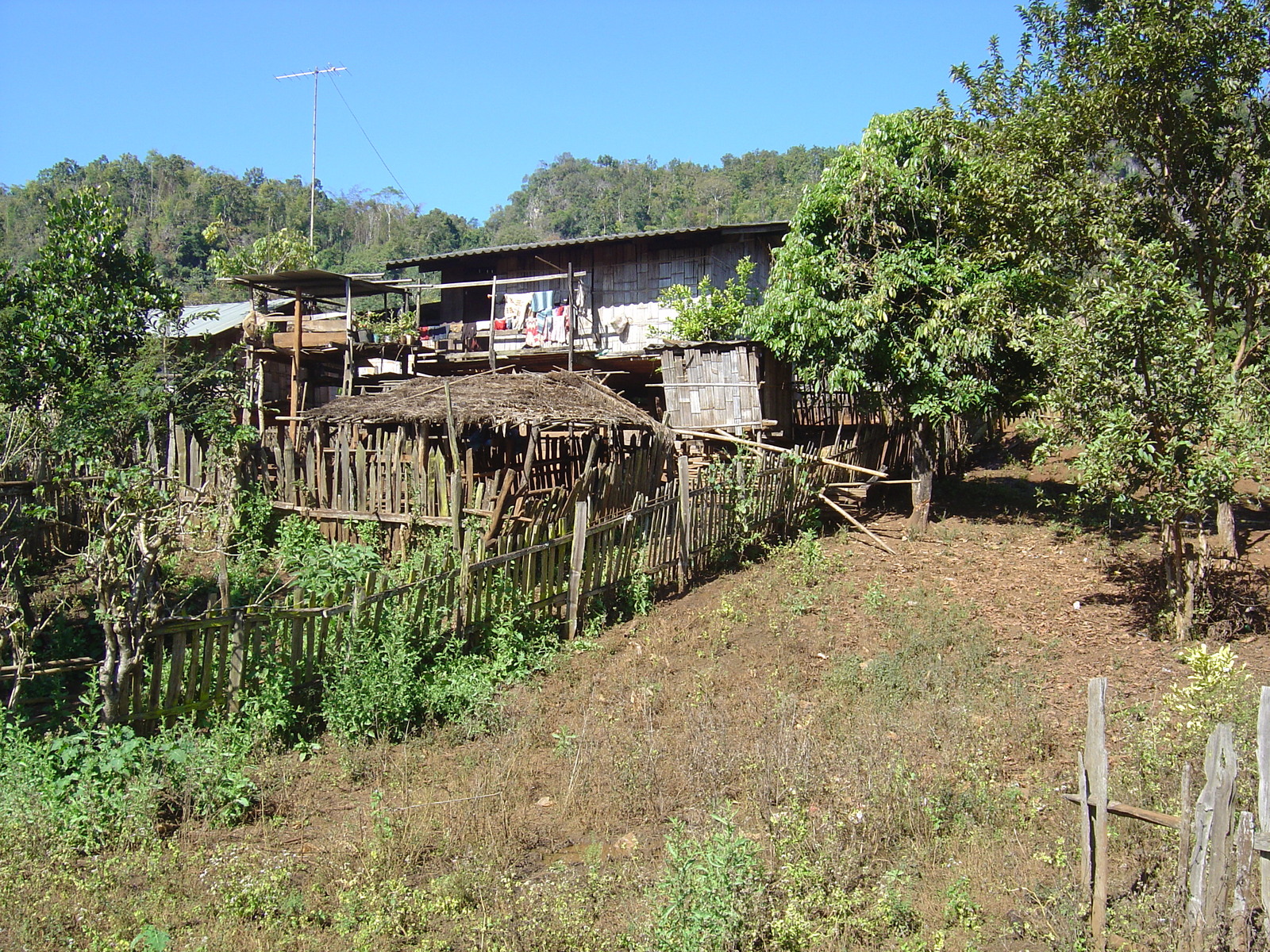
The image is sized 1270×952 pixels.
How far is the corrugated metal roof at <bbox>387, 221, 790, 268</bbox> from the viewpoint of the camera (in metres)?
18.7

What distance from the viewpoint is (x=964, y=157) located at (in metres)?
13.2

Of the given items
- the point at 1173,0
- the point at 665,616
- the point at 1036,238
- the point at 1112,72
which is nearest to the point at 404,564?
the point at 665,616

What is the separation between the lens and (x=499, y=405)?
12367mm

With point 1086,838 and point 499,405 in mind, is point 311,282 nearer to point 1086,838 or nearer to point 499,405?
point 499,405

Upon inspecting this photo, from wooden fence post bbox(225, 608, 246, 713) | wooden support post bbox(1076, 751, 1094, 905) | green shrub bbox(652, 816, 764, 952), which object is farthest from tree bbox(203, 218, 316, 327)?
wooden support post bbox(1076, 751, 1094, 905)

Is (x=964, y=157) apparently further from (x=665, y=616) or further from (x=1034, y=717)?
(x=1034, y=717)

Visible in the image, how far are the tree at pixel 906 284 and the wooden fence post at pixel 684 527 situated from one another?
391cm

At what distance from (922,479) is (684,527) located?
15.9 feet

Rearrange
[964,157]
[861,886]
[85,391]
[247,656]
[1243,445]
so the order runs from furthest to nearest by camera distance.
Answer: [964,157] → [85,391] → [1243,445] → [247,656] → [861,886]

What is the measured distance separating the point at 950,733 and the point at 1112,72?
27.8 ft

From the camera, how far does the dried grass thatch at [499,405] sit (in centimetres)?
1223

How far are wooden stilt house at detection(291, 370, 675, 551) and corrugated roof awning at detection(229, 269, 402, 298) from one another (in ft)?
14.8

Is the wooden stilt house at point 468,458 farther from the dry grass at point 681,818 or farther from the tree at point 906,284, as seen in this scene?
the tree at point 906,284

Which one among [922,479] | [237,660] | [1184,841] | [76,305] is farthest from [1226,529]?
[76,305]
